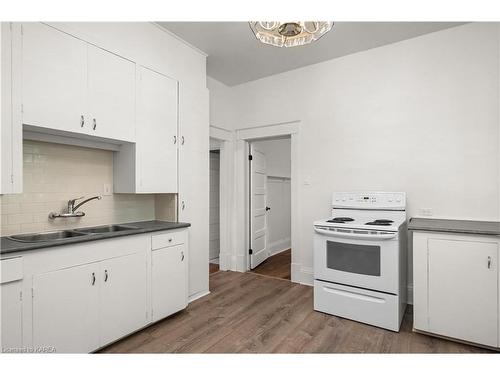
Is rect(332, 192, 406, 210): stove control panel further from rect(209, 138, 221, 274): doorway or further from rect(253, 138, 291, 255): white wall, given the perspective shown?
rect(209, 138, 221, 274): doorway

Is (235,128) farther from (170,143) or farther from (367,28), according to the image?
(367,28)

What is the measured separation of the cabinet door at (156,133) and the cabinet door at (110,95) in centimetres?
10

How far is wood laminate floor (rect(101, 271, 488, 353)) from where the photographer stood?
2191mm

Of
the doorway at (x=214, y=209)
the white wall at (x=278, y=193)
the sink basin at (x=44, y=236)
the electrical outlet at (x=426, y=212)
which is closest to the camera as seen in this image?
the sink basin at (x=44, y=236)

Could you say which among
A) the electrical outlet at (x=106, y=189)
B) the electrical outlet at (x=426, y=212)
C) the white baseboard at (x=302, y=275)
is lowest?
the white baseboard at (x=302, y=275)

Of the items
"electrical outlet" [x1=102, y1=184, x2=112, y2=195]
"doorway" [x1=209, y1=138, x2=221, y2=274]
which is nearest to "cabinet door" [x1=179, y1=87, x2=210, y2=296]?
"electrical outlet" [x1=102, y1=184, x2=112, y2=195]

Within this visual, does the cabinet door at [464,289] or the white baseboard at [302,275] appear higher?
the cabinet door at [464,289]

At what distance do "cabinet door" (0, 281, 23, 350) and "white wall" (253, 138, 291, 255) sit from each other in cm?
368

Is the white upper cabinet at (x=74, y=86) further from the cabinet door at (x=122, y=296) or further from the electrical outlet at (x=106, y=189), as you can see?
the cabinet door at (x=122, y=296)

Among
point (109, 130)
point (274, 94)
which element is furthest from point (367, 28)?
point (109, 130)

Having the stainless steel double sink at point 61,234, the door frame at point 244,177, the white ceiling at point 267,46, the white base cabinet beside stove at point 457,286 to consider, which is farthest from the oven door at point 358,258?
the white ceiling at point 267,46

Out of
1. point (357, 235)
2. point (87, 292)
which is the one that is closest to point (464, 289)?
point (357, 235)

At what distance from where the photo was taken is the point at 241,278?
3.92 m

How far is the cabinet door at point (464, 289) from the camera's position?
2.12 m
